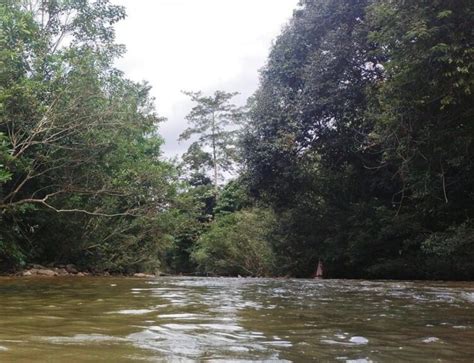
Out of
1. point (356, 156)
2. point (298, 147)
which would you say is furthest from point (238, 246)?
point (356, 156)

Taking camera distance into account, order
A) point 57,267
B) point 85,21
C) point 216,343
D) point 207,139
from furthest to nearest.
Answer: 1. point 207,139
2. point 57,267
3. point 85,21
4. point 216,343

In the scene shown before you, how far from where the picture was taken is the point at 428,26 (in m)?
7.43

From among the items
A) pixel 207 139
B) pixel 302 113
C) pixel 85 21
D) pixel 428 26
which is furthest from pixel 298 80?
pixel 207 139

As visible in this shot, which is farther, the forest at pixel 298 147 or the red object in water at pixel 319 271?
the red object in water at pixel 319 271

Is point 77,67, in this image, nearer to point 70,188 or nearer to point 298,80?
point 70,188

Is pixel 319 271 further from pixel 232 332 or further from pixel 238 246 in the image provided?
pixel 232 332

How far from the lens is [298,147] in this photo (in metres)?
17.8

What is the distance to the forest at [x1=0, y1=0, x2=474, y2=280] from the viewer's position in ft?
30.1

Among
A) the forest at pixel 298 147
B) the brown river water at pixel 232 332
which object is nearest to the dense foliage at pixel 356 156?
the forest at pixel 298 147

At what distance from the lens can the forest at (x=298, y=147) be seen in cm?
916

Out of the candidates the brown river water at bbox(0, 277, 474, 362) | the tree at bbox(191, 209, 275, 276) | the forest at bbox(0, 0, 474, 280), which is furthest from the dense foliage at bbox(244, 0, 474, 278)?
the brown river water at bbox(0, 277, 474, 362)

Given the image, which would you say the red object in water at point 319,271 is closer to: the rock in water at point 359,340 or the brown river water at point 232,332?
the brown river water at point 232,332

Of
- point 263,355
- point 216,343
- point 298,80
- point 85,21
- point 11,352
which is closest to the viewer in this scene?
point 11,352

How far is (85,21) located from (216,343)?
12813mm
